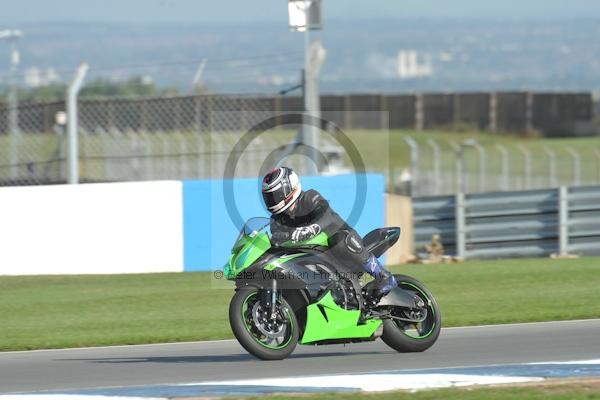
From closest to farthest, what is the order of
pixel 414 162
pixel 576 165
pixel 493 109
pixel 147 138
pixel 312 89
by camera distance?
pixel 312 89
pixel 147 138
pixel 414 162
pixel 576 165
pixel 493 109

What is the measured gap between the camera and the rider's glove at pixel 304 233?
30.5ft

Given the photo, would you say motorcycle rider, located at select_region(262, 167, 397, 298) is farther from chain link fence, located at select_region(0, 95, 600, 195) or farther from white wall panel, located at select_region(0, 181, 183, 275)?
chain link fence, located at select_region(0, 95, 600, 195)

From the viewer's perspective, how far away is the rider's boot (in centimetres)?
967

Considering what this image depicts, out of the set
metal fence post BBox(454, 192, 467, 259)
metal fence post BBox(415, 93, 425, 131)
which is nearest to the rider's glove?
metal fence post BBox(454, 192, 467, 259)

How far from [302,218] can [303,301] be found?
62 centimetres

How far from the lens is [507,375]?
A: 8555mm

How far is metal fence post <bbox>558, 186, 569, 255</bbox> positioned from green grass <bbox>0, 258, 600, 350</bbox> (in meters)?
1.05

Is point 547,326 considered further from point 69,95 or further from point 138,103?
point 138,103

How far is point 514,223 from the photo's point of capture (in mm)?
19000

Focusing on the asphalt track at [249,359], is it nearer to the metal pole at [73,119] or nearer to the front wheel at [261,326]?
the front wheel at [261,326]

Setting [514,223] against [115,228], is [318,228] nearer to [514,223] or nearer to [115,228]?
[115,228]

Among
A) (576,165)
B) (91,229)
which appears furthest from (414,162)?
(91,229)

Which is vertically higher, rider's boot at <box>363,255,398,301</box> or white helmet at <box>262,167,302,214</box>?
white helmet at <box>262,167,302,214</box>

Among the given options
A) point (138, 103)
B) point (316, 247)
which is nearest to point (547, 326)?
point (316, 247)
